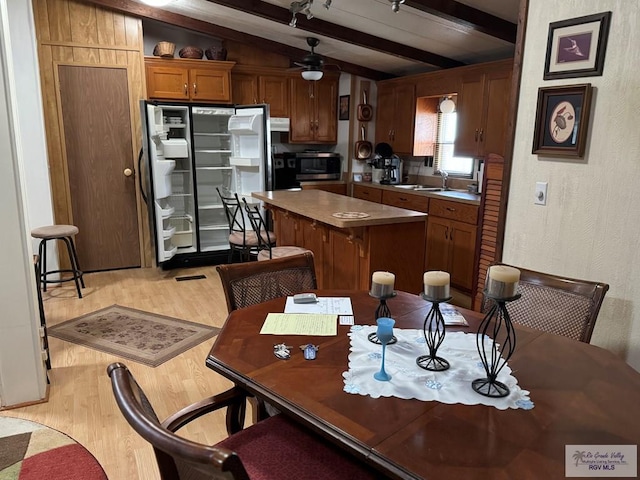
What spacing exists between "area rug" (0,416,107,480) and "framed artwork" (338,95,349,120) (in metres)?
4.79

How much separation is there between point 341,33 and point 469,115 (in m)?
1.47

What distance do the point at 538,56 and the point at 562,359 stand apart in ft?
5.04

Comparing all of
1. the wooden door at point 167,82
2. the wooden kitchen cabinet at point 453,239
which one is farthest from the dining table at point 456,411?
the wooden door at point 167,82

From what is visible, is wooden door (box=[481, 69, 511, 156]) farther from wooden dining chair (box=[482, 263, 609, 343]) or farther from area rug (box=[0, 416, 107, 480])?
area rug (box=[0, 416, 107, 480])

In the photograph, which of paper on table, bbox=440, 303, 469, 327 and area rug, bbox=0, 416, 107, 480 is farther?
area rug, bbox=0, 416, 107, 480

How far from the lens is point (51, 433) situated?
219 centimetres

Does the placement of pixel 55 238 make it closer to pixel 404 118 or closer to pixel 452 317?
pixel 452 317

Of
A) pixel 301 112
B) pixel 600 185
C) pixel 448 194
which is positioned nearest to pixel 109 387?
pixel 600 185

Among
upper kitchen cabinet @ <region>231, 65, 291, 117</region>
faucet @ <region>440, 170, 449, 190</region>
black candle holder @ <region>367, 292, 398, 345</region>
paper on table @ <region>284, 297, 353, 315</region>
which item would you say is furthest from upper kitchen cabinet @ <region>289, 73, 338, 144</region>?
black candle holder @ <region>367, 292, 398, 345</region>

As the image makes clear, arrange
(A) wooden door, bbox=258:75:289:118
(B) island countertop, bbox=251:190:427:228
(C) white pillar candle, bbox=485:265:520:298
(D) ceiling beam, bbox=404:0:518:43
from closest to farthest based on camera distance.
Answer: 1. (C) white pillar candle, bbox=485:265:520:298
2. (B) island countertop, bbox=251:190:427:228
3. (D) ceiling beam, bbox=404:0:518:43
4. (A) wooden door, bbox=258:75:289:118

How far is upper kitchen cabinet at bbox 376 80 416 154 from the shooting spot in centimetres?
530

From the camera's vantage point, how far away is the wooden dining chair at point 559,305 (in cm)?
164

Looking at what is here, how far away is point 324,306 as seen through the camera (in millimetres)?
1758

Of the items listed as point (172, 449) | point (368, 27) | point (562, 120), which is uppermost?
point (368, 27)
